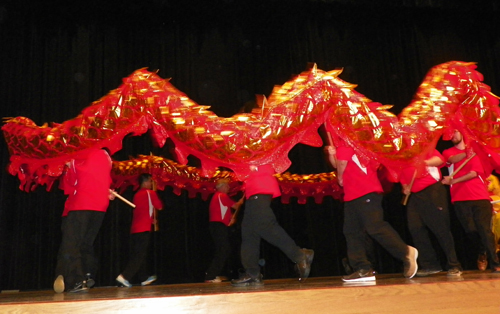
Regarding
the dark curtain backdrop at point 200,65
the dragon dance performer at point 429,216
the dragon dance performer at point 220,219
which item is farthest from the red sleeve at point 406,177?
the dark curtain backdrop at point 200,65

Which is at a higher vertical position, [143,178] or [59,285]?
[143,178]

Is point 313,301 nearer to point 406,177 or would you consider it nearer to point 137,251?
point 406,177

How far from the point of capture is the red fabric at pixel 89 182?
12.0 feet

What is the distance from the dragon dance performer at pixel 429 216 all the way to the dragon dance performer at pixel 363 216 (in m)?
0.42

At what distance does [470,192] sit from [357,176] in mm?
1439

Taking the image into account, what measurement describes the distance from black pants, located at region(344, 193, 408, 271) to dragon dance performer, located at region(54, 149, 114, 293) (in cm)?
196

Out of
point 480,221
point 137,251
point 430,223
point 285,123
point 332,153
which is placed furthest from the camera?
point 137,251

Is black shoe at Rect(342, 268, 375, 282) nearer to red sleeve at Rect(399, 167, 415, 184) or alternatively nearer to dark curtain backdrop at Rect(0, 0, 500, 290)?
red sleeve at Rect(399, 167, 415, 184)

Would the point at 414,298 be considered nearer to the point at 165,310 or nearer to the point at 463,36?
the point at 165,310

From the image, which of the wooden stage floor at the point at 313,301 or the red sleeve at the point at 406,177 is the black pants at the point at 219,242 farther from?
the wooden stage floor at the point at 313,301

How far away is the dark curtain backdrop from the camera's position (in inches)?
253

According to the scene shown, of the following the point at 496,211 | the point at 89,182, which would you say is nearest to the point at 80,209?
the point at 89,182

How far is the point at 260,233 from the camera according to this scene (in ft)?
11.3

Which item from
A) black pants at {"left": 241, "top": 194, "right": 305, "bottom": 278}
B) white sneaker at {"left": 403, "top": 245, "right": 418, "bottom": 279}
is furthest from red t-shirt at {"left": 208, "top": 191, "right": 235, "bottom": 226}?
white sneaker at {"left": 403, "top": 245, "right": 418, "bottom": 279}
